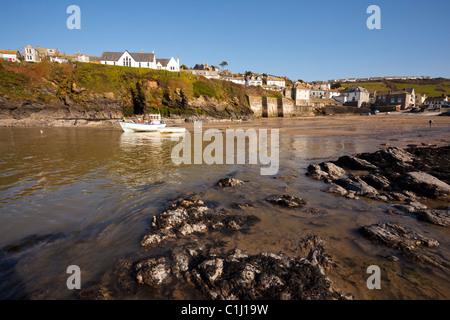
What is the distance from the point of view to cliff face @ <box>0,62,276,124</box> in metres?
41.7

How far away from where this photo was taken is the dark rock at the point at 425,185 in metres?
7.57

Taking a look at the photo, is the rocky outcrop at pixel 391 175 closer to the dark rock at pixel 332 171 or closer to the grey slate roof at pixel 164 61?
the dark rock at pixel 332 171

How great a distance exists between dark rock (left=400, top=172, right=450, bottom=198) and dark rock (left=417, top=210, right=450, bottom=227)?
196 centimetres

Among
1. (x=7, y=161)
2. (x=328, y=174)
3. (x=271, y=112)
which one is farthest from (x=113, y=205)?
(x=271, y=112)

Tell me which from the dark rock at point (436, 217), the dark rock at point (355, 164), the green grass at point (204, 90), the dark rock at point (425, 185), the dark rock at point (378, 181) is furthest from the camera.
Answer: the green grass at point (204, 90)

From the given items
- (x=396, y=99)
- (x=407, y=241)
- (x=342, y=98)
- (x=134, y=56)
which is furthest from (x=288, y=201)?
(x=342, y=98)

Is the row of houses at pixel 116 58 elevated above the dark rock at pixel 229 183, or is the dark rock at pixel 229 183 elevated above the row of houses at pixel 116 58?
the row of houses at pixel 116 58

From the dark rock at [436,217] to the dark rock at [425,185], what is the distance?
1.96 meters

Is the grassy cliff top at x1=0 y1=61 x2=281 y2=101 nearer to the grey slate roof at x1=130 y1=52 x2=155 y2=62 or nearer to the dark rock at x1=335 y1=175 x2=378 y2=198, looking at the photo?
the grey slate roof at x1=130 y1=52 x2=155 y2=62

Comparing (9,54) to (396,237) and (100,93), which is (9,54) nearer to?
(100,93)

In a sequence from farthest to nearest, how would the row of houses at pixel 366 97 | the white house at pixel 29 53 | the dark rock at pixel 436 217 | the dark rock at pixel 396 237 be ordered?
the row of houses at pixel 366 97, the white house at pixel 29 53, the dark rock at pixel 436 217, the dark rock at pixel 396 237

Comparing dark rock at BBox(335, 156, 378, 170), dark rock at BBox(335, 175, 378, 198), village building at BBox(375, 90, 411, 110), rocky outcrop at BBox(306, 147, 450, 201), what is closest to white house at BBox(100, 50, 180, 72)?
dark rock at BBox(335, 156, 378, 170)

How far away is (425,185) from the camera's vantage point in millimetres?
7855

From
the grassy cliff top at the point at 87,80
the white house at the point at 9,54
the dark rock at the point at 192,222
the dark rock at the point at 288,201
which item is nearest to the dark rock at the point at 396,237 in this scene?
the dark rock at the point at 288,201
